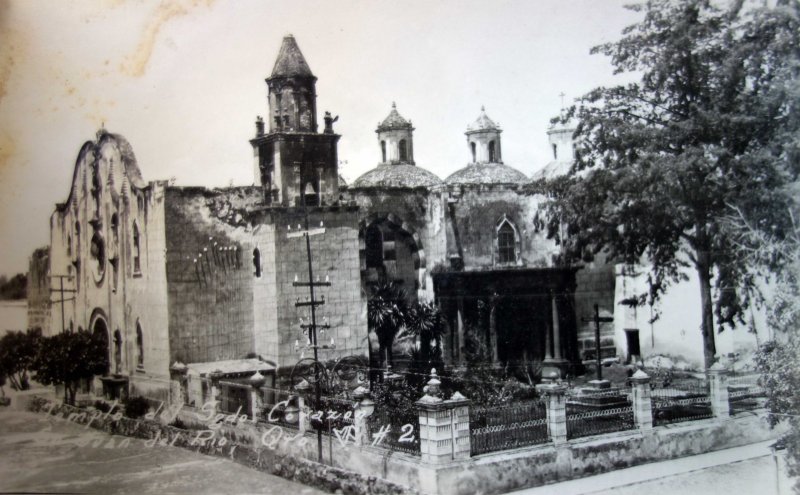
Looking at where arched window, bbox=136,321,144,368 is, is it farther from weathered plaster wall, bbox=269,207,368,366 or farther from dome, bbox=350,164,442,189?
dome, bbox=350,164,442,189

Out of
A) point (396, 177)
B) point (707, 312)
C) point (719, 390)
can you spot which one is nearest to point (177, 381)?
point (707, 312)

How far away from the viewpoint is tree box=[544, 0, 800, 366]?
991cm

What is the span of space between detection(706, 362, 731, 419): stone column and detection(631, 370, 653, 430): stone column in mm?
921

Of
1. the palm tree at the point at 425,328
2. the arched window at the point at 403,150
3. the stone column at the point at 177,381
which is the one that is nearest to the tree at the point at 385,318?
the palm tree at the point at 425,328

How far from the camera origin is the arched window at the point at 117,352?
11484 mm

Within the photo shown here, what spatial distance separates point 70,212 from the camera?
416 inches

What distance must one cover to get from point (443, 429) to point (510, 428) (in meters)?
1.16

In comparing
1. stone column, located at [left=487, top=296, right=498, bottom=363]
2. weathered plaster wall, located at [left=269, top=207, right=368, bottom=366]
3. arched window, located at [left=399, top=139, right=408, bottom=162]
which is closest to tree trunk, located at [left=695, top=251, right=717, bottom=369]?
stone column, located at [left=487, top=296, right=498, bottom=363]

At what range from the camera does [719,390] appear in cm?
1172

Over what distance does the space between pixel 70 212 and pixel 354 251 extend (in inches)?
183

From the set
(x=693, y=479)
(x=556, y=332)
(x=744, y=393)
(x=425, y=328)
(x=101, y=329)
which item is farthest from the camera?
(x=556, y=332)

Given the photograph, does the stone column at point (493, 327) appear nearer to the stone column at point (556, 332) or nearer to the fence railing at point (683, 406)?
the stone column at point (556, 332)

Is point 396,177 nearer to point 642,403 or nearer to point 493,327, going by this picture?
point 493,327

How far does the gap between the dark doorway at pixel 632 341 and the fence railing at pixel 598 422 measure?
5.63 meters
